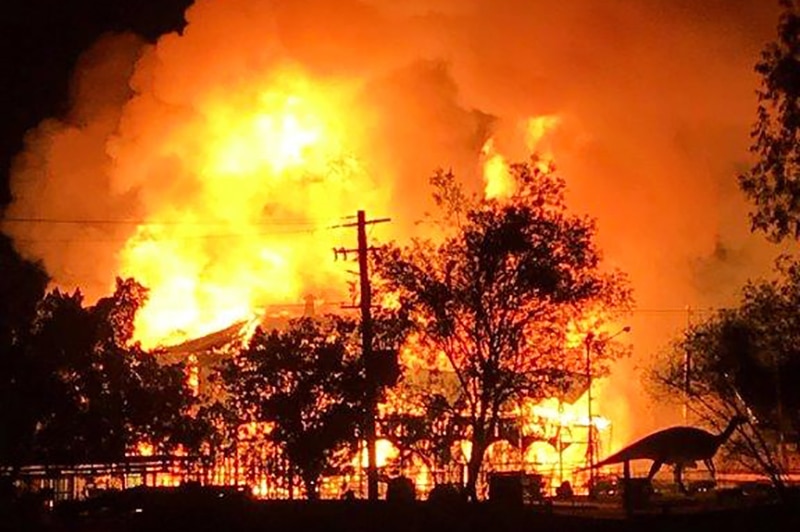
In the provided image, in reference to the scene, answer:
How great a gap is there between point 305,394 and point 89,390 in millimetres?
7927

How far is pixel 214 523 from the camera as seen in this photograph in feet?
108

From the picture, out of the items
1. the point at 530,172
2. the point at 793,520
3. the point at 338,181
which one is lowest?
the point at 793,520

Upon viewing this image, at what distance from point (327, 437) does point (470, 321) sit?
5835mm

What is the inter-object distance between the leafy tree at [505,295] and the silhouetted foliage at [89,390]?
10.9 meters

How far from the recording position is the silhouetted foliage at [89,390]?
39844 mm

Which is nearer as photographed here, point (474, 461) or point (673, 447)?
point (474, 461)

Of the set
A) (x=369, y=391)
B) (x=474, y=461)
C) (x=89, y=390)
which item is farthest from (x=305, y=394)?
(x=89, y=390)

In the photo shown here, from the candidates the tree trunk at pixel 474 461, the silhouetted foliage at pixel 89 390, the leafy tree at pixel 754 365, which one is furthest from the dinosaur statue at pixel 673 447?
the silhouetted foliage at pixel 89 390

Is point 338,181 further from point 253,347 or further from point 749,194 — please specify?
point 749,194

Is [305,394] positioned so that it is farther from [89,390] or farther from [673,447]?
[673,447]

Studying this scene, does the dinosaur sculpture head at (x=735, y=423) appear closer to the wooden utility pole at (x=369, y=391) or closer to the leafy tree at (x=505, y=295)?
the leafy tree at (x=505, y=295)

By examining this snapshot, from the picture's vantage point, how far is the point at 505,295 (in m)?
36.3

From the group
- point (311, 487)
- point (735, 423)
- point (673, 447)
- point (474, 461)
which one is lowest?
point (311, 487)

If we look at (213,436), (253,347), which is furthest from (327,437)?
(213,436)
